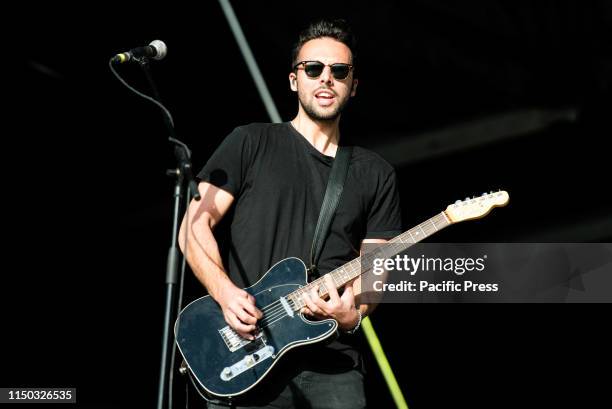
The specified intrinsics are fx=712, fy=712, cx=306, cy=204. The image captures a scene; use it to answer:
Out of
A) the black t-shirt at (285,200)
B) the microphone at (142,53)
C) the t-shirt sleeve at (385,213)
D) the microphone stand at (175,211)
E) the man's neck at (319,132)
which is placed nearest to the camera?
the microphone stand at (175,211)

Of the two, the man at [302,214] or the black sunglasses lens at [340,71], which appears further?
the black sunglasses lens at [340,71]

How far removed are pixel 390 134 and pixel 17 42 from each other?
8.47 ft

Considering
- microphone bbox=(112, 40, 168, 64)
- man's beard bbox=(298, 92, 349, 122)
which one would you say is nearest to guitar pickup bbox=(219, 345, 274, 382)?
man's beard bbox=(298, 92, 349, 122)

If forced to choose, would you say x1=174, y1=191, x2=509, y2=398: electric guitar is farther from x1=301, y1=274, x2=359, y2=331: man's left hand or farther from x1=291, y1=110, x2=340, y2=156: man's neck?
x1=291, y1=110, x2=340, y2=156: man's neck

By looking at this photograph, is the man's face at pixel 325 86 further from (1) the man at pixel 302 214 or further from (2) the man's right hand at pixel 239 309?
(2) the man's right hand at pixel 239 309

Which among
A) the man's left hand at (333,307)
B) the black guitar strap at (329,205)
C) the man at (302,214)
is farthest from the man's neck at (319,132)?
the man's left hand at (333,307)

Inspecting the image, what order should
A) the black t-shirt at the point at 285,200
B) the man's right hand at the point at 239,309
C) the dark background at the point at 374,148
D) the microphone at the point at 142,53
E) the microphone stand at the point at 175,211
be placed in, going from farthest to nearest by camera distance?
1. the dark background at the point at 374,148
2. the black t-shirt at the point at 285,200
3. the man's right hand at the point at 239,309
4. the microphone at the point at 142,53
5. the microphone stand at the point at 175,211

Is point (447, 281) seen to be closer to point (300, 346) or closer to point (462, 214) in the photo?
point (462, 214)

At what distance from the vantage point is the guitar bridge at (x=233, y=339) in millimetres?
2822

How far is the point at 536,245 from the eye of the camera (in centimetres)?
467

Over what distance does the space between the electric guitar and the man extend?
6 centimetres

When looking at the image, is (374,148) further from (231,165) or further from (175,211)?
(175,211)

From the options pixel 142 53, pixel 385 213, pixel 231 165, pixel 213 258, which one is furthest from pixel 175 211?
pixel 385 213

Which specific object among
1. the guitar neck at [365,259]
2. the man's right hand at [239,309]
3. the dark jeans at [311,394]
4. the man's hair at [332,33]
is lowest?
the dark jeans at [311,394]
